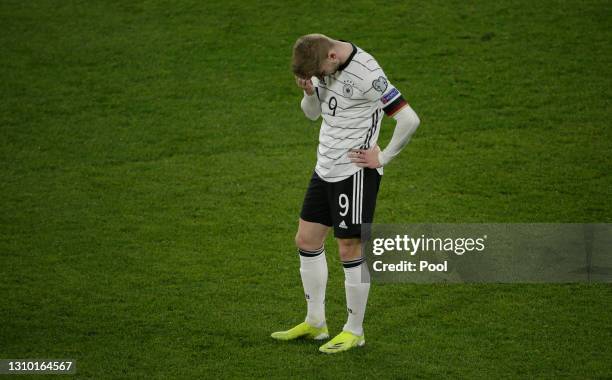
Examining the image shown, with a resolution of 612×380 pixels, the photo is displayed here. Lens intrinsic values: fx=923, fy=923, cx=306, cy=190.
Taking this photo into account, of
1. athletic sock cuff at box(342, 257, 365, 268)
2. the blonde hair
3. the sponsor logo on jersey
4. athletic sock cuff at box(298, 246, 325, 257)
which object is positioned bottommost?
athletic sock cuff at box(342, 257, 365, 268)

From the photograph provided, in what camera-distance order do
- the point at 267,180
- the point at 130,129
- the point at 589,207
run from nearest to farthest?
1. the point at 589,207
2. the point at 267,180
3. the point at 130,129

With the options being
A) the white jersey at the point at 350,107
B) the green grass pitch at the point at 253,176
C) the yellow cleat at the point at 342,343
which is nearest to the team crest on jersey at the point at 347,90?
the white jersey at the point at 350,107

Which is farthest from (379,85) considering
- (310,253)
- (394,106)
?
(310,253)

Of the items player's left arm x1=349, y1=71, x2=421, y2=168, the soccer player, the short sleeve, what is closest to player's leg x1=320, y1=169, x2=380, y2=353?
the soccer player

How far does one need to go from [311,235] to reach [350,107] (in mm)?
937

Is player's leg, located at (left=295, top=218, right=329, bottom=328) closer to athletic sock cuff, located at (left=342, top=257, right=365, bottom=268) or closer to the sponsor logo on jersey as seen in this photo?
athletic sock cuff, located at (left=342, top=257, right=365, bottom=268)

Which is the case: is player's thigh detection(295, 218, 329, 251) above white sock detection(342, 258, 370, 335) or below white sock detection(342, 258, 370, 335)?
above

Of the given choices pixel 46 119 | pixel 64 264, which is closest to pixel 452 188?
pixel 64 264

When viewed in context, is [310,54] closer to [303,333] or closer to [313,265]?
[313,265]

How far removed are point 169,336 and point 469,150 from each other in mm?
4617

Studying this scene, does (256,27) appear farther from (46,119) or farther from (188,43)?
(46,119)

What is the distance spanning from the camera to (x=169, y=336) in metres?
6.41

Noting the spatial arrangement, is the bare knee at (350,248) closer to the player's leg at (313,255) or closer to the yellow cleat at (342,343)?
the player's leg at (313,255)

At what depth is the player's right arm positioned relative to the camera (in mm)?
5961
